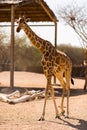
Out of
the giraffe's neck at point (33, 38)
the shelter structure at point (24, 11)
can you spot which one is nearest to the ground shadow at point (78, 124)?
the giraffe's neck at point (33, 38)

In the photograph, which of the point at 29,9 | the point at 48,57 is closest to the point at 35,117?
the point at 48,57

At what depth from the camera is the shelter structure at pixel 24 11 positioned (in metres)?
15.3

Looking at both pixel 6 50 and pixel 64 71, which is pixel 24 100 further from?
pixel 6 50

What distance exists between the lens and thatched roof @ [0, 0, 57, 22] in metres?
15.4

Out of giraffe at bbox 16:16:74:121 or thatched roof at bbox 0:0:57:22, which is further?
thatched roof at bbox 0:0:57:22

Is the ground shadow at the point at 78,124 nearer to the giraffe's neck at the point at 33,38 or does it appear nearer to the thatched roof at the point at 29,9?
the giraffe's neck at the point at 33,38

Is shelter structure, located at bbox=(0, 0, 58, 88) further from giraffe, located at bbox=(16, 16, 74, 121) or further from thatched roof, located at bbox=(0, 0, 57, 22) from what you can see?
giraffe, located at bbox=(16, 16, 74, 121)

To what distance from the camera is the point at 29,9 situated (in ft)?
58.2

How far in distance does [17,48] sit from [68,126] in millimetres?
25036

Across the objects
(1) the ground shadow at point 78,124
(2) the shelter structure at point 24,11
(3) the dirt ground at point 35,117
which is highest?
(2) the shelter structure at point 24,11

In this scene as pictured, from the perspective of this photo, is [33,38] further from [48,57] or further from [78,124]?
[78,124]

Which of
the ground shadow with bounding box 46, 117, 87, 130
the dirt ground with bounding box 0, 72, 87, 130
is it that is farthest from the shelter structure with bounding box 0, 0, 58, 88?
the ground shadow with bounding box 46, 117, 87, 130

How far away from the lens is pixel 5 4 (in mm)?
15609

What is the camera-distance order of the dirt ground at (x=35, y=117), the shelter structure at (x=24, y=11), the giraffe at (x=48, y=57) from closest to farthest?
1. the dirt ground at (x=35, y=117)
2. the giraffe at (x=48, y=57)
3. the shelter structure at (x=24, y=11)
